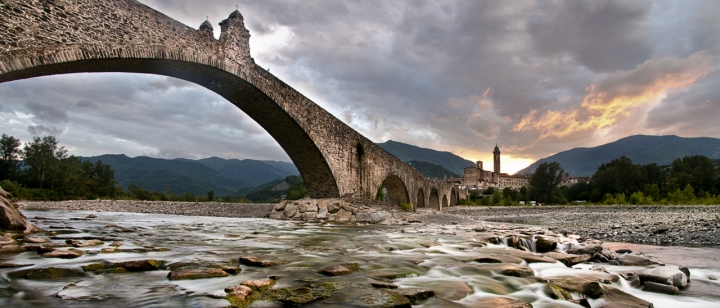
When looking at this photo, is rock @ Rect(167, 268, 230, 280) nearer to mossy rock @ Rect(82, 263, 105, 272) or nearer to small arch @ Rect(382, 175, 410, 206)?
mossy rock @ Rect(82, 263, 105, 272)

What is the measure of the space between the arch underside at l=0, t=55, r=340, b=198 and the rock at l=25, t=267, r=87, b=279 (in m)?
4.75

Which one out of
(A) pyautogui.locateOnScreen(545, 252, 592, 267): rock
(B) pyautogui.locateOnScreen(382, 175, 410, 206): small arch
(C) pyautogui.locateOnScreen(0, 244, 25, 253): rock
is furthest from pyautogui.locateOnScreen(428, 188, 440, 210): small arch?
(C) pyautogui.locateOnScreen(0, 244, 25, 253): rock

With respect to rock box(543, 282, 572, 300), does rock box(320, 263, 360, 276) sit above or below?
above

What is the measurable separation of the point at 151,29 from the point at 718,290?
1144cm

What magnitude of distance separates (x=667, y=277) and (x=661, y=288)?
0.91 ft

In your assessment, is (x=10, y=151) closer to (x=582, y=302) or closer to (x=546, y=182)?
(x=582, y=302)

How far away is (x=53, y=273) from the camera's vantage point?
3682 mm

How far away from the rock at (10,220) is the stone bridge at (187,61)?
2423 millimetres

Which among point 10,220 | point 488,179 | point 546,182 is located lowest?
point 10,220

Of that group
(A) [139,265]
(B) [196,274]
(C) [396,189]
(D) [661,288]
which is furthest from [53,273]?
(C) [396,189]

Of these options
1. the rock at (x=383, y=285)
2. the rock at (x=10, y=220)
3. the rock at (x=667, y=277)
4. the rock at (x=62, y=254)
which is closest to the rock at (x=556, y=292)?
the rock at (x=667, y=277)

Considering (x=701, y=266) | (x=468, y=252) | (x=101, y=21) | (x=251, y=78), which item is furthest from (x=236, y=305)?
(x=251, y=78)

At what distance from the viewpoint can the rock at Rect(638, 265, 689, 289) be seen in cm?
403

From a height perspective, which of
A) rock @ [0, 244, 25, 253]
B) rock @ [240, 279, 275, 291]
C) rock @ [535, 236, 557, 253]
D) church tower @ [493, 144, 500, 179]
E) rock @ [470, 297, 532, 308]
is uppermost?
church tower @ [493, 144, 500, 179]
